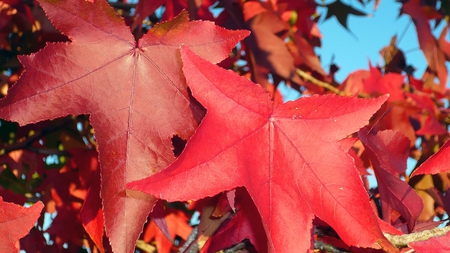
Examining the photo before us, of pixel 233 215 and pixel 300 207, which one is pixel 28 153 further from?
pixel 300 207

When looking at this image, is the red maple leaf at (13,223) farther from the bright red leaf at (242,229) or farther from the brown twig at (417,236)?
the brown twig at (417,236)

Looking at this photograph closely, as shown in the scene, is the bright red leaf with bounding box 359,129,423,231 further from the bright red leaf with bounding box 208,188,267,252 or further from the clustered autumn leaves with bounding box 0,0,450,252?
the bright red leaf with bounding box 208,188,267,252

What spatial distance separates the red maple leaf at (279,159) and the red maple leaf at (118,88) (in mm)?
61

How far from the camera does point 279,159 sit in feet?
1.70

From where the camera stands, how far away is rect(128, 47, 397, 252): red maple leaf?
18.8 inches

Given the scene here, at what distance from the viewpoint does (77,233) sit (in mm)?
1066

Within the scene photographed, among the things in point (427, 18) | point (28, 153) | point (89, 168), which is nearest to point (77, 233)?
point (89, 168)

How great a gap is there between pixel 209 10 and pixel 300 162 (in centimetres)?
61

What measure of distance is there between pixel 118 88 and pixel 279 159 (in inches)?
8.3

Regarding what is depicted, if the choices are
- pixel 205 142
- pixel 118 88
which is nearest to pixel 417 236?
pixel 205 142

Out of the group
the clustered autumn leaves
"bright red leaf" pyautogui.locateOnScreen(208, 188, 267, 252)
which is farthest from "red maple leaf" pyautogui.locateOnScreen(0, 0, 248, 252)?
"bright red leaf" pyautogui.locateOnScreen(208, 188, 267, 252)

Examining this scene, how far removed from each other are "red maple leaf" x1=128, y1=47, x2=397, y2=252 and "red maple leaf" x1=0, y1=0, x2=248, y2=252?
61 mm

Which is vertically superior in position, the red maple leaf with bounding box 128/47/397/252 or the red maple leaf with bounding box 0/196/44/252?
the red maple leaf with bounding box 128/47/397/252

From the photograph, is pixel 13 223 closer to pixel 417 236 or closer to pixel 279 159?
pixel 279 159
